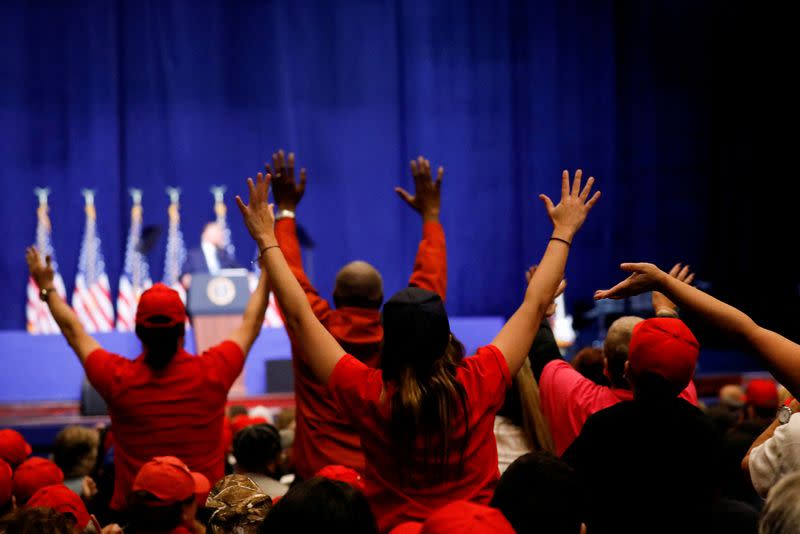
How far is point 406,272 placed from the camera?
12594mm

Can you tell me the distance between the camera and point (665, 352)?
2166 mm

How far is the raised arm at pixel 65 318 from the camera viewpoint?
2.88m

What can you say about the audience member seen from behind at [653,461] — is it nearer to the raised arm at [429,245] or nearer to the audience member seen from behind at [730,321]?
the audience member seen from behind at [730,321]

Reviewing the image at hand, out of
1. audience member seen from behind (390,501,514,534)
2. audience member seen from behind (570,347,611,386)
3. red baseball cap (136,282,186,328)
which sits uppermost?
red baseball cap (136,282,186,328)

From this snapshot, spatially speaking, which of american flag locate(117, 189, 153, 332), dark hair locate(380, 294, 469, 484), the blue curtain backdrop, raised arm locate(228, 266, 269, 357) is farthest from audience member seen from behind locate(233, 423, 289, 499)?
the blue curtain backdrop

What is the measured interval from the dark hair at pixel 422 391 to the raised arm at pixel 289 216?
93 centimetres

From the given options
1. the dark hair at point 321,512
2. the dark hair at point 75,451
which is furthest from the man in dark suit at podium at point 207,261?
the dark hair at point 321,512

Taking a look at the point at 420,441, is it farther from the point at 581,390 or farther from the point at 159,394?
the point at 159,394

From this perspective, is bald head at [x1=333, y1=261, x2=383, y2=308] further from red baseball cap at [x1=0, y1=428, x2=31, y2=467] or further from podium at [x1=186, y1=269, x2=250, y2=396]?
podium at [x1=186, y1=269, x2=250, y2=396]

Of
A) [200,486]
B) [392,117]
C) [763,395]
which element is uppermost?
[392,117]

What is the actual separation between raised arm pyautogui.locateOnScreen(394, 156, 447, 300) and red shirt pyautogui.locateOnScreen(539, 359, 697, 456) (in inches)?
15.5

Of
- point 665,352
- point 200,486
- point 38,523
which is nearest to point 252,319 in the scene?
point 200,486

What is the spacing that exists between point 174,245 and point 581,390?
33.6 feet

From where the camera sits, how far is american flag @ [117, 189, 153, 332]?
11258 mm
